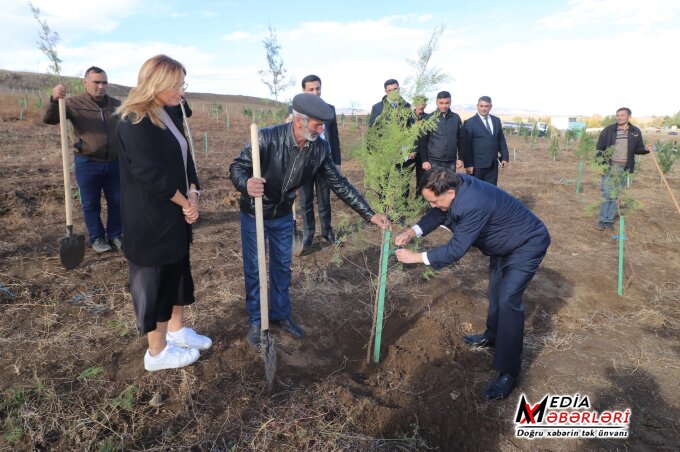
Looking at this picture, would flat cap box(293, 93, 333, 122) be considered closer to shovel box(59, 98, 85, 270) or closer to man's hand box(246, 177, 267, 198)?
man's hand box(246, 177, 267, 198)

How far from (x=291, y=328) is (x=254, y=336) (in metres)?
0.39

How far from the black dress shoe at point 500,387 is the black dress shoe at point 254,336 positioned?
183cm

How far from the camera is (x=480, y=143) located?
6312mm

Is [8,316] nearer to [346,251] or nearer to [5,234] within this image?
[5,234]

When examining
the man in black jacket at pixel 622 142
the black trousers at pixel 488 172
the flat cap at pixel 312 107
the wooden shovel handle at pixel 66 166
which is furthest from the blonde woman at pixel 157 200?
the man in black jacket at pixel 622 142

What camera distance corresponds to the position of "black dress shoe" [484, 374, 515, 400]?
9.53 feet

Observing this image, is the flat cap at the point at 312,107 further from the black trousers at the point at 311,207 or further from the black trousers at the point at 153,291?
the black trousers at the point at 311,207

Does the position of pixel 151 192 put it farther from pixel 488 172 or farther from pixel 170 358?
pixel 488 172

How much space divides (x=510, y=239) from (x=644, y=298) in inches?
119

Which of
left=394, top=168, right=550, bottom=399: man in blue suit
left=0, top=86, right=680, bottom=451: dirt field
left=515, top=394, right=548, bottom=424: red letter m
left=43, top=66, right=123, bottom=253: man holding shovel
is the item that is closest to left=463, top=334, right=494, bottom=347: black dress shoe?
left=0, top=86, right=680, bottom=451: dirt field

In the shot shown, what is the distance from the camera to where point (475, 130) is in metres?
6.32

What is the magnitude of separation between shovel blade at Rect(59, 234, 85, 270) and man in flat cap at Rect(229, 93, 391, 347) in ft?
8.18

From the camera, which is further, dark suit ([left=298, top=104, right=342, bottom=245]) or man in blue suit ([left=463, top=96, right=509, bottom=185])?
man in blue suit ([left=463, top=96, right=509, bottom=185])

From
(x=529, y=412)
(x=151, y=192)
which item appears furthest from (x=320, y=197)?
(x=529, y=412)
